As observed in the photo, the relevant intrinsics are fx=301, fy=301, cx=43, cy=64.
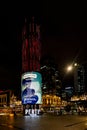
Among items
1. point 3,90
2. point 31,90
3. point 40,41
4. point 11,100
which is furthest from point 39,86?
point 3,90

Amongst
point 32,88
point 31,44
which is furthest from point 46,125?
point 31,44

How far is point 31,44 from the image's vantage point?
134m

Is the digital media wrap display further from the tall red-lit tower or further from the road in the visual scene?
the road

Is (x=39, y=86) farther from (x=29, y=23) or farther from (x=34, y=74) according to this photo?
(x=29, y=23)

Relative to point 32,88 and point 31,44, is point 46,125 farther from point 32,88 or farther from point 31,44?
point 31,44

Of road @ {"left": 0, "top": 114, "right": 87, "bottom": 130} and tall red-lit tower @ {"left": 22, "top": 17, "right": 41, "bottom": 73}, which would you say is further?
tall red-lit tower @ {"left": 22, "top": 17, "right": 41, "bottom": 73}

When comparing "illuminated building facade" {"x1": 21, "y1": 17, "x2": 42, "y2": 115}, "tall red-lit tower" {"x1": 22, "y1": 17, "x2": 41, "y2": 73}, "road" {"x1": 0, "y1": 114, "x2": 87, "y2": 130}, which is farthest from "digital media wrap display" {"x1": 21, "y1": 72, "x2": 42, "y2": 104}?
"road" {"x1": 0, "y1": 114, "x2": 87, "y2": 130}

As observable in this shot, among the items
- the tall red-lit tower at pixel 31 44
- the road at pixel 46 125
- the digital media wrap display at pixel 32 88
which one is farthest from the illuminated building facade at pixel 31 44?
the road at pixel 46 125

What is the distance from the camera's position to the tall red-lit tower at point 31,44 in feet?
442

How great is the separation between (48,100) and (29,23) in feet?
218

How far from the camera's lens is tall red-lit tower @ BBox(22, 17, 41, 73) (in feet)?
→ 442

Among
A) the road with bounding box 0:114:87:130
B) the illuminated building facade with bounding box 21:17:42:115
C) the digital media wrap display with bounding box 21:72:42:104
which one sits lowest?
the road with bounding box 0:114:87:130

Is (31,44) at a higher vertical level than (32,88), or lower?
higher

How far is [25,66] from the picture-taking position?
5669 inches
